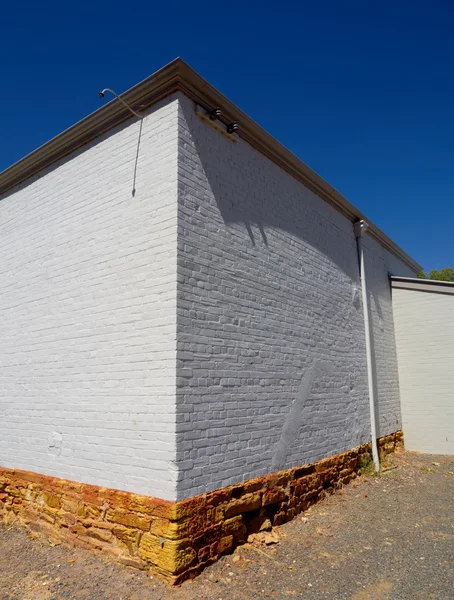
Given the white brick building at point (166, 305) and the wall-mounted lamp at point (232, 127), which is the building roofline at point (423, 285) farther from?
the wall-mounted lamp at point (232, 127)

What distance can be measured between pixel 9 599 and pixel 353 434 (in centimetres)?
559

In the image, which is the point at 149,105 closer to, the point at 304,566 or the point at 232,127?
the point at 232,127

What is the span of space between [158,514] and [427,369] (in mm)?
7632

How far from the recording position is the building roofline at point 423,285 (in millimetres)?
10000

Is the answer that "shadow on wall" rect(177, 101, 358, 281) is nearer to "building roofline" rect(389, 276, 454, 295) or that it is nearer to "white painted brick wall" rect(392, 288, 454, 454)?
"building roofline" rect(389, 276, 454, 295)

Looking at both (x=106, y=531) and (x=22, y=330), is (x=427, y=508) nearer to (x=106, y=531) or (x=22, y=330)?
(x=106, y=531)

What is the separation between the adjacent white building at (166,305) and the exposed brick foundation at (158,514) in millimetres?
160

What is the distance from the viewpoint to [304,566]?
4.68m

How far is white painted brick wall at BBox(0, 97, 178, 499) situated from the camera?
4.77m

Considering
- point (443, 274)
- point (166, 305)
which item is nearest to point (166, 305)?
point (166, 305)

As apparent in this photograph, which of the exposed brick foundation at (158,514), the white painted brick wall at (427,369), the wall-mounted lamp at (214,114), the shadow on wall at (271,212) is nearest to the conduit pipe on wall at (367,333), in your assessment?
the shadow on wall at (271,212)

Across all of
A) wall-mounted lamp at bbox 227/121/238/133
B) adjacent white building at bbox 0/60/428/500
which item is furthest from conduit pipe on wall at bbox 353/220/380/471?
wall-mounted lamp at bbox 227/121/238/133

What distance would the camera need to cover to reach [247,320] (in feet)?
18.5

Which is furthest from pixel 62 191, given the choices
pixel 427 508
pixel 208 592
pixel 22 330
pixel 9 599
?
pixel 427 508
